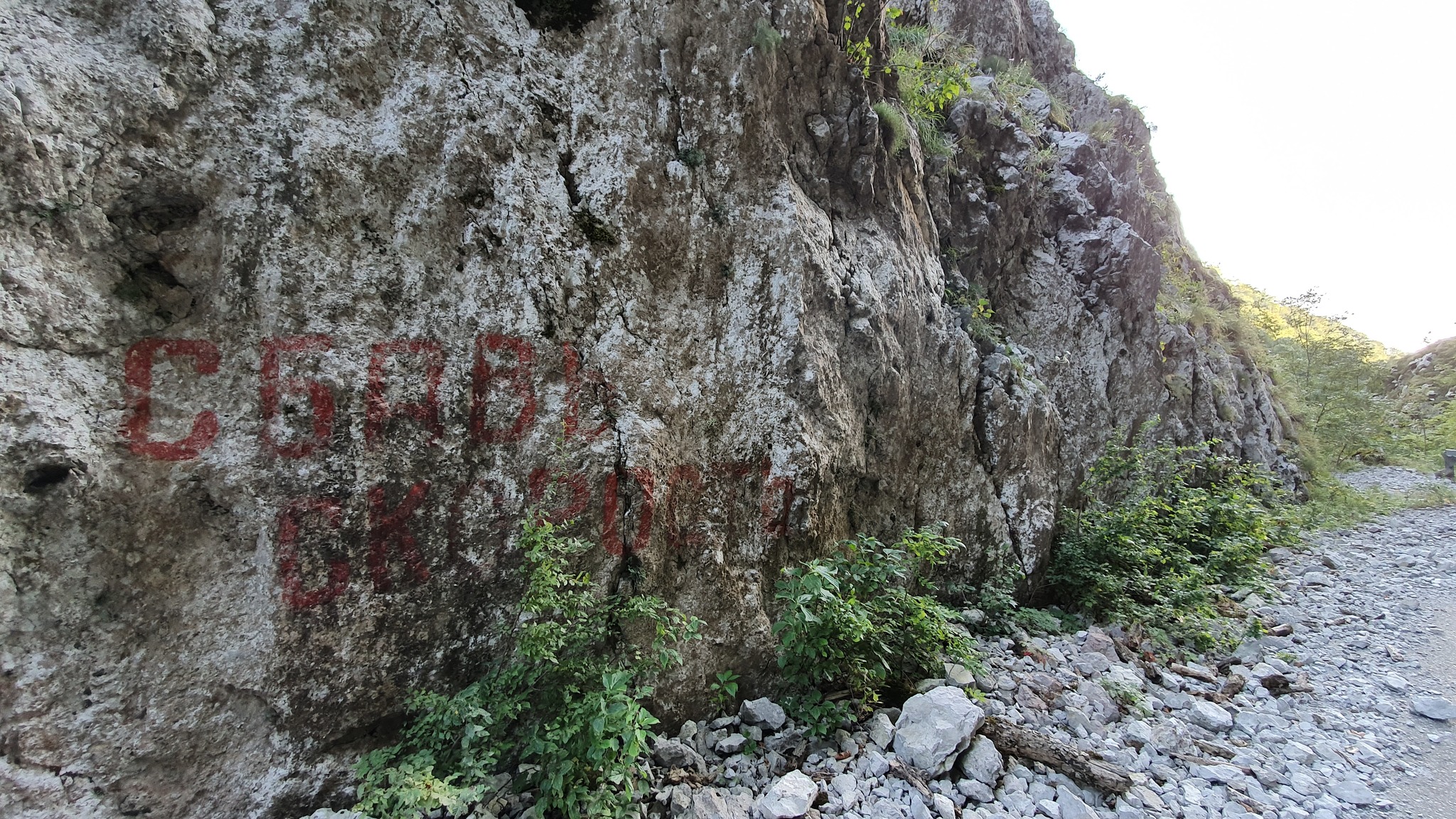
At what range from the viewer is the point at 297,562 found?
3.13 m

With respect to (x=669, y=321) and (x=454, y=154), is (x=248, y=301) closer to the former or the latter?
(x=454, y=154)

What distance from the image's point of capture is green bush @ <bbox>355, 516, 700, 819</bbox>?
2.87 meters

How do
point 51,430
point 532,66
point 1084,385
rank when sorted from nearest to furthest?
point 51,430, point 532,66, point 1084,385

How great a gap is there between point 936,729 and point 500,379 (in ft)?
11.2

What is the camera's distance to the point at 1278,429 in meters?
13.3

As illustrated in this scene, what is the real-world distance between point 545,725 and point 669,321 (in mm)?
2700

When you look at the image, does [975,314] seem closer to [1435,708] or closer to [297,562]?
[1435,708]

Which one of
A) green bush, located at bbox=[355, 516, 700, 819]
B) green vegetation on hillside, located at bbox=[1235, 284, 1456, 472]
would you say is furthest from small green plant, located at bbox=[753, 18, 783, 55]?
green vegetation on hillside, located at bbox=[1235, 284, 1456, 472]

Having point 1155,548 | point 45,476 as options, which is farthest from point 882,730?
point 45,476

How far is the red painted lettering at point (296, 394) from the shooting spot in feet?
10.4

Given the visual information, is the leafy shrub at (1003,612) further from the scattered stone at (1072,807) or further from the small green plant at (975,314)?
the small green plant at (975,314)

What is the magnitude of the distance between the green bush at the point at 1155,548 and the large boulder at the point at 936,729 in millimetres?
3337

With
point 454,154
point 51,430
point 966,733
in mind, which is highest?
point 454,154

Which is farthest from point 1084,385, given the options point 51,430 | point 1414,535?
point 51,430
